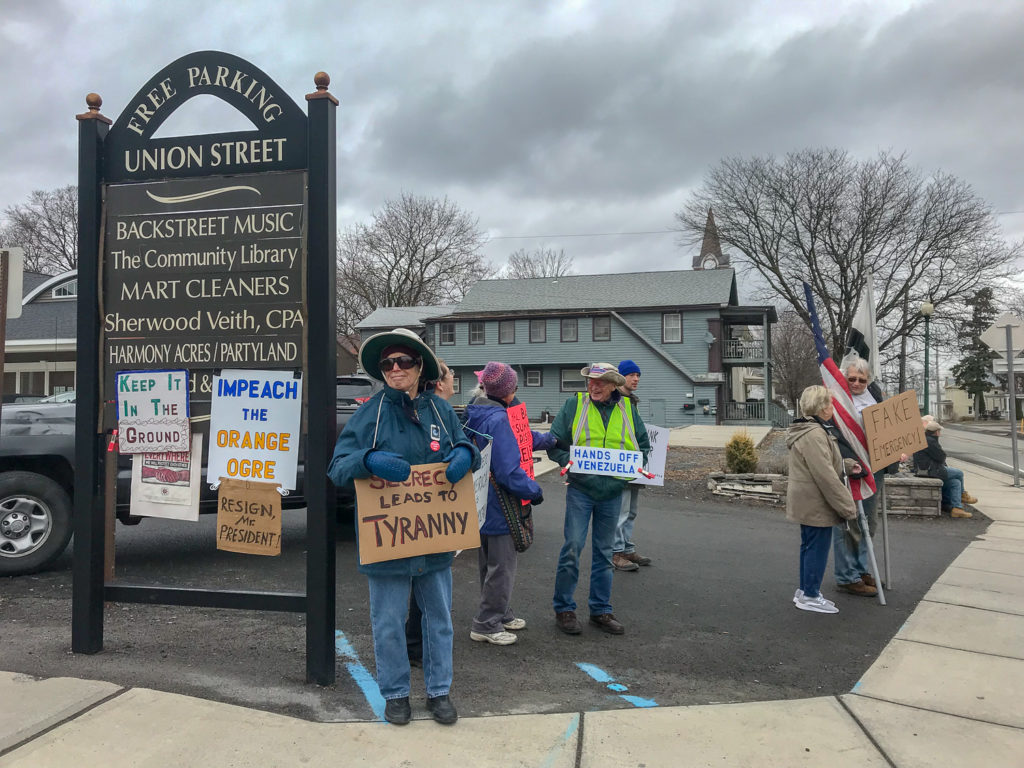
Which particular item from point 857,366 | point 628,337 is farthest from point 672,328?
point 857,366

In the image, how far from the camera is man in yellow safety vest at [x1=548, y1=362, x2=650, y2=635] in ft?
16.5

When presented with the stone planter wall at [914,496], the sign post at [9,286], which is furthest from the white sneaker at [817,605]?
the sign post at [9,286]

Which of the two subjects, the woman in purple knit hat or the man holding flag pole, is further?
the man holding flag pole

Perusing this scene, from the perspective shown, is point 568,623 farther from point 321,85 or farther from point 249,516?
point 321,85

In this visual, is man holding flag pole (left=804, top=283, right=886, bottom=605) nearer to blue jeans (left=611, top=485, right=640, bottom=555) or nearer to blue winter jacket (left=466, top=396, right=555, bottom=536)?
blue jeans (left=611, top=485, right=640, bottom=555)

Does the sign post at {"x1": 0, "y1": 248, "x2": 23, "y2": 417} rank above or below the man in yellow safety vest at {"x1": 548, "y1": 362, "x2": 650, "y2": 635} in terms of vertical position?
above

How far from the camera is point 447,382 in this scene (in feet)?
15.8

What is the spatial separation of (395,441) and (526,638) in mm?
1965

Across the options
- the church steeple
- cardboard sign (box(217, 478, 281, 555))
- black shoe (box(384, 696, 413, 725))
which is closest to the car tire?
cardboard sign (box(217, 478, 281, 555))

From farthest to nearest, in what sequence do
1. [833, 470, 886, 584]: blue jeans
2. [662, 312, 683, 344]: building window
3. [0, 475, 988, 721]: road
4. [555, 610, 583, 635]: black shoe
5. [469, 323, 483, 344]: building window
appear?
[469, 323, 483, 344]: building window
[662, 312, 683, 344]: building window
[833, 470, 886, 584]: blue jeans
[555, 610, 583, 635]: black shoe
[0, 475, 988, 721]: road

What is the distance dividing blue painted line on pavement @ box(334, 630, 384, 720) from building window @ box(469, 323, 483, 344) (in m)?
→ 36.9

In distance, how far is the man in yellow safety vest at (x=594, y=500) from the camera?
197 inches

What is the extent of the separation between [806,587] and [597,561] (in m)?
1.72

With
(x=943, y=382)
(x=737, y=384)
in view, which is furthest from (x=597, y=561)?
(x=943, y=382)
